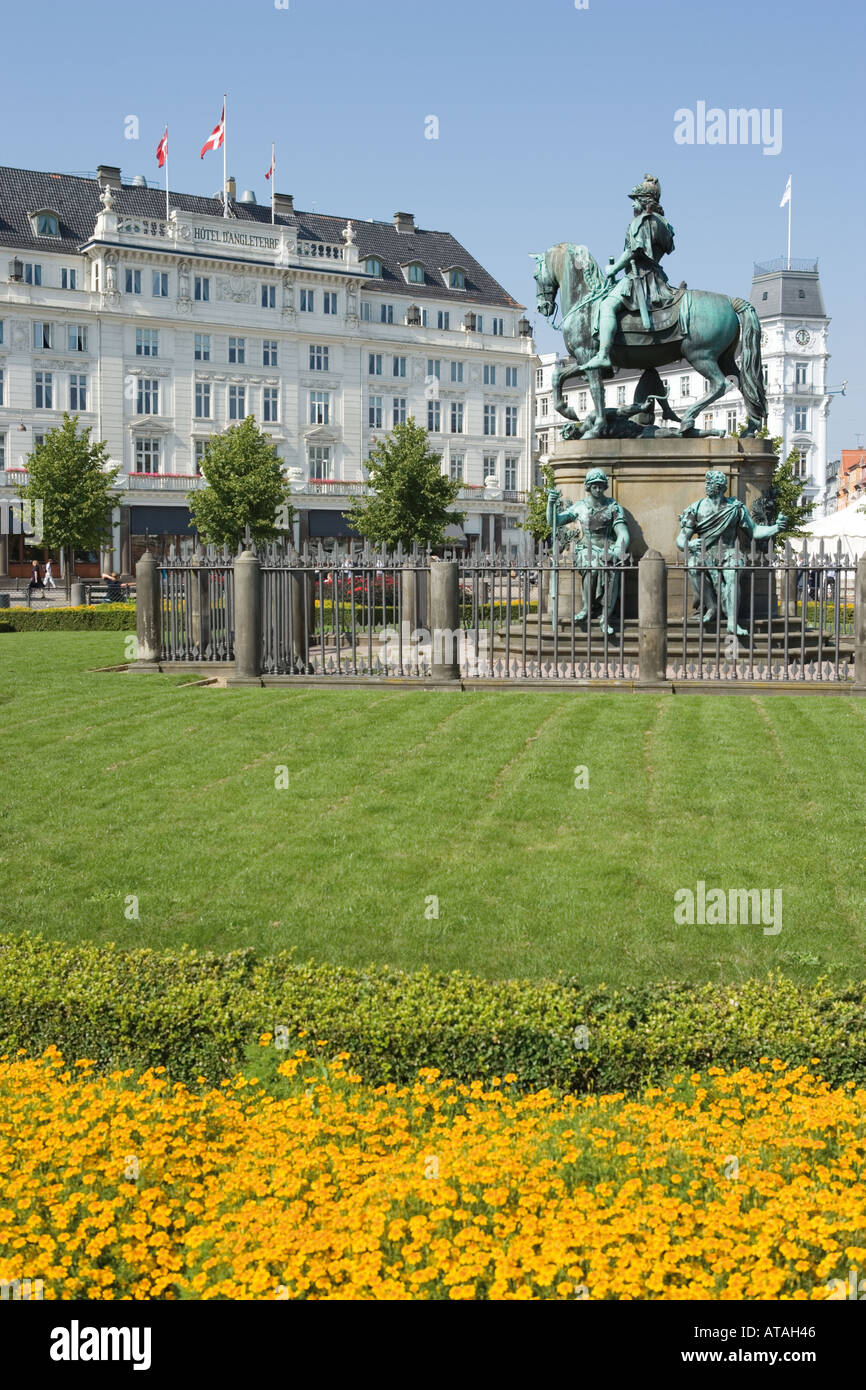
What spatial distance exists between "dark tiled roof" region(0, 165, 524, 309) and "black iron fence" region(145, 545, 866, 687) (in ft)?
180

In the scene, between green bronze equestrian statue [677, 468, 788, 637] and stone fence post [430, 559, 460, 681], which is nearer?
stone fence post [430, 559, 460, 681]

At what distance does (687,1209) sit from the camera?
18.3 ft

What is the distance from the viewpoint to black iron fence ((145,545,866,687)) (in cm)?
→ 1833

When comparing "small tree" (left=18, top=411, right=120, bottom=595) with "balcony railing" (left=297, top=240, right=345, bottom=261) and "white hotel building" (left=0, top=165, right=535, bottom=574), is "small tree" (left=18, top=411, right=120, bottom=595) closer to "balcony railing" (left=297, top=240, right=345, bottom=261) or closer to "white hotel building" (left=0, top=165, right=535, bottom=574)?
"white hotel building" (left=0, top=165, right=535, bottom=574)

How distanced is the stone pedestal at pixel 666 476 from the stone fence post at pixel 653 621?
269 cm

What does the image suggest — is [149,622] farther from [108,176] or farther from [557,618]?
[108,176]

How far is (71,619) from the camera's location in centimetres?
3681

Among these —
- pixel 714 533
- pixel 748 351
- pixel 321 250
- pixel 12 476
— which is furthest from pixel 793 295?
pixel 714 533

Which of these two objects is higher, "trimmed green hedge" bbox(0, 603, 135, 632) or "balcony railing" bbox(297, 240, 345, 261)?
"balcony railing" bbox(297, 240, 345, 261)

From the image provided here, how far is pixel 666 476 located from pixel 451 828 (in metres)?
10.7

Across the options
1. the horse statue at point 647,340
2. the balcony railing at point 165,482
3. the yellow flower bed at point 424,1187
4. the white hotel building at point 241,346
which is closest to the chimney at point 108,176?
the white hotel building at point 241,346

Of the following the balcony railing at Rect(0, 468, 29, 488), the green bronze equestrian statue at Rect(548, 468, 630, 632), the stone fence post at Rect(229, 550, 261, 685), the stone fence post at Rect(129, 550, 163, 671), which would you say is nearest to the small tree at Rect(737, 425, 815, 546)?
the green bronze equestrian statue at Rect(548, 468, 630, 632)
